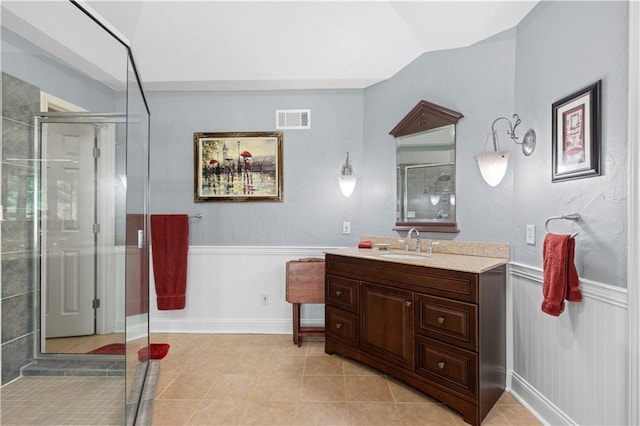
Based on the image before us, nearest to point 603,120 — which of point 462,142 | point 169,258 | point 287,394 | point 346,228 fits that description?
point 462,142

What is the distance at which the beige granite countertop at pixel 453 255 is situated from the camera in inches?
68.1

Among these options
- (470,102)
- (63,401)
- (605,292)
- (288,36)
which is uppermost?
(288,36)

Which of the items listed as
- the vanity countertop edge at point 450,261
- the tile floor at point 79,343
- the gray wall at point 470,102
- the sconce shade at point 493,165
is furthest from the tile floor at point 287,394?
the sconce shade at point 493,165

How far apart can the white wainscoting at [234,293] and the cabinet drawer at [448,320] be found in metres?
1.30

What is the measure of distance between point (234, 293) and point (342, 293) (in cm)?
126

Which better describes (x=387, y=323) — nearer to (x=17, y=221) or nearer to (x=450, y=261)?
(x=450, y=261)

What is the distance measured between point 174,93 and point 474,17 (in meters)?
2.77

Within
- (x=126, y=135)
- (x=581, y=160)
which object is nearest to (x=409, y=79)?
(x=581, y=160)

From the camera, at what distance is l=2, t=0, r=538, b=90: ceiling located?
1.94 m

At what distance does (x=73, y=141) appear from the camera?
5.98 ft

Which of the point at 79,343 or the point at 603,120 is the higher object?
the point at 603,120

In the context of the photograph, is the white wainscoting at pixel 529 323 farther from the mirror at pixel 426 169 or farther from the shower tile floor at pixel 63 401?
the shower tile floor at pixel 63 401

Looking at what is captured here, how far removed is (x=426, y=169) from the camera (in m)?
2.38

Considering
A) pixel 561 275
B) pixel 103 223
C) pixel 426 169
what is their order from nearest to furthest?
1. pixel 561 275
2. pixel 103 223
3. pixel 426 169
